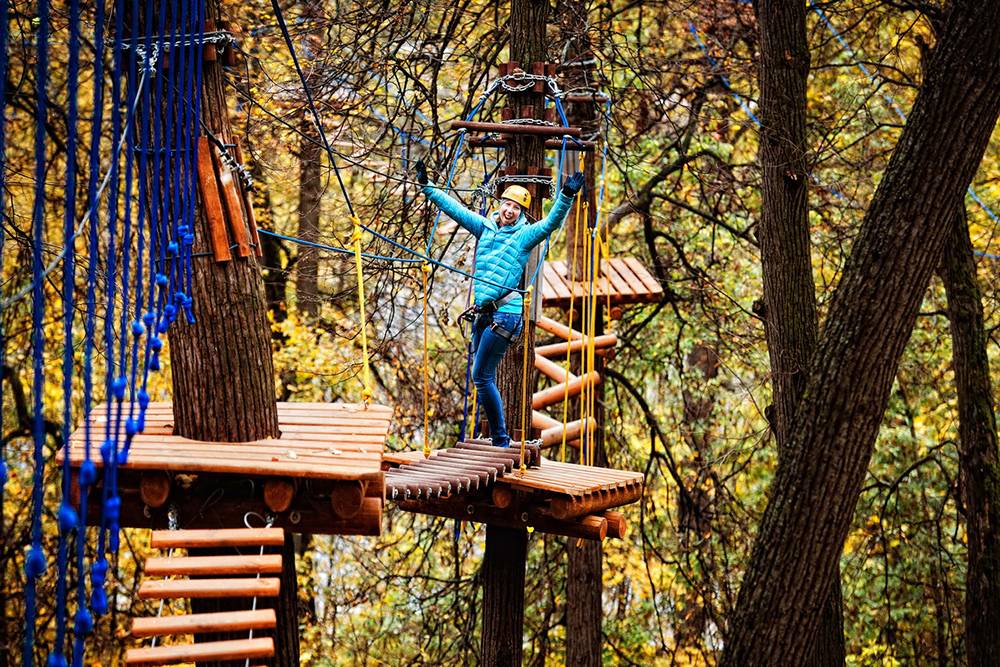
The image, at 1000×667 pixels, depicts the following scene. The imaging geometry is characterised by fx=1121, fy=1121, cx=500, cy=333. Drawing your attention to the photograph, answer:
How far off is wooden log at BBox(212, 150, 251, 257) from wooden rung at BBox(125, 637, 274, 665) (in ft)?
5.01

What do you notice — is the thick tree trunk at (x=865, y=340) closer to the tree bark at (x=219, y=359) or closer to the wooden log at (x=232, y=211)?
the tree bark at (x=219, y=359)

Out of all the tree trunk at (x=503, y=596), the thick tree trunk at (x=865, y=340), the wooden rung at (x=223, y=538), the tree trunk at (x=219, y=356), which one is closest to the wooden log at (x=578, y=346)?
the tree trunk at (x=503, y=596)

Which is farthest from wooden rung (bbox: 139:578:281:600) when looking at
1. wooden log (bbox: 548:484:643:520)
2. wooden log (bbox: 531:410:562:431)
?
wooden log (bbox: 531:410:562:431)

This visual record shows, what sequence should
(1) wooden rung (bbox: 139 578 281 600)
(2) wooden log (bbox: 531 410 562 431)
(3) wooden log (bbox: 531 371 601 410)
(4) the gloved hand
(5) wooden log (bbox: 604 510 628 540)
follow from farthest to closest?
1. (3) wooden log (bbox: 531 371 601 410)
2. (2) wooden log (bbox: 531 410 562 431)
3. (5) wooden log (bbox: 604 510 628 540)
4. (4) the gloved hand
5. (1) wooden rung (bbox: 139 578 281 600)

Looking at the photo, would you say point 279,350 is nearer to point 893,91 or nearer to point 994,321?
point 893,91

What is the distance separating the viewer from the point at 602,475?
658 centimetres

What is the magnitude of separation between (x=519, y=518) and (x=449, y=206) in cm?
181

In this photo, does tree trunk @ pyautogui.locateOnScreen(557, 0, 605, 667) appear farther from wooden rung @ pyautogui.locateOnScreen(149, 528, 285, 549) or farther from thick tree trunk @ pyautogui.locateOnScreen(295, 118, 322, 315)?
wooden rung @ pyautogui.locateOnScreen(149, 528, 285, 549)

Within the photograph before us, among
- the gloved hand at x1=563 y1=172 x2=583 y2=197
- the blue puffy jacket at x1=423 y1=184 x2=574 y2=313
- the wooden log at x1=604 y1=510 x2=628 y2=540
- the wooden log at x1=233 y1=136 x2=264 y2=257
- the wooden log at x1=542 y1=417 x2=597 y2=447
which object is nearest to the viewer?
the wooden log at x1=233 y1=136 x2=264 y2=257

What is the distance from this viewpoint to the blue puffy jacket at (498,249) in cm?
616

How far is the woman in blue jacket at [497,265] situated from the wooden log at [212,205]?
6.00 ft

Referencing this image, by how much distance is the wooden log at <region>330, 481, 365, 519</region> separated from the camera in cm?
401

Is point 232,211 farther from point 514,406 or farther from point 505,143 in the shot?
point 514,406

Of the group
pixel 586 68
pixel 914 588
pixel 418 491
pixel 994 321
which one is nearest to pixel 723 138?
pixel 586 68
